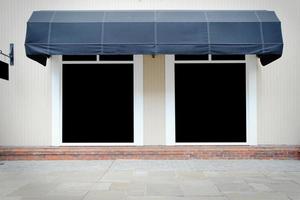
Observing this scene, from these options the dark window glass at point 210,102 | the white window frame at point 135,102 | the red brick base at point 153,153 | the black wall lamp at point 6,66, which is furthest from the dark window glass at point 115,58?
the red brick base at point 153,153

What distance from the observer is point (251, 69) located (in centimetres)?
1438

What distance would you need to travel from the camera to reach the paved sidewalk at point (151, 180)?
8438mm

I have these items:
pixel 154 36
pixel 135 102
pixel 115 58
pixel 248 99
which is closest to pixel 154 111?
pixel 135 102

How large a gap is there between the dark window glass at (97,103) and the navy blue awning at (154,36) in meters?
2.03

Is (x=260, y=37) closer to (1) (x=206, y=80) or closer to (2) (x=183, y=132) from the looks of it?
(1) (x=206, y=80)

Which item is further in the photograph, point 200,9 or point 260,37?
point 200,9

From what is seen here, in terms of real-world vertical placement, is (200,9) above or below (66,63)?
above

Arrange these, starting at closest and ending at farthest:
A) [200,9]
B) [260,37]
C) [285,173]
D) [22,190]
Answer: [22,190] → [285,173] → [260,37] → [200,9]

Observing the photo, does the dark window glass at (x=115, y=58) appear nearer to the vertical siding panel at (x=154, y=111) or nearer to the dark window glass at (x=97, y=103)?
the dark window glass at (x=97, y=103)

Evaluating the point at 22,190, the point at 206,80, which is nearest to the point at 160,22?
the point at 206,80

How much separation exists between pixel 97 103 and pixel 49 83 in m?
1.75

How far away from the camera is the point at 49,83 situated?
14391mm

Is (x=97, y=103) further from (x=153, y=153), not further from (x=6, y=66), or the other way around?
(x=6, y=66)

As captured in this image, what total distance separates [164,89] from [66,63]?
348 cm
